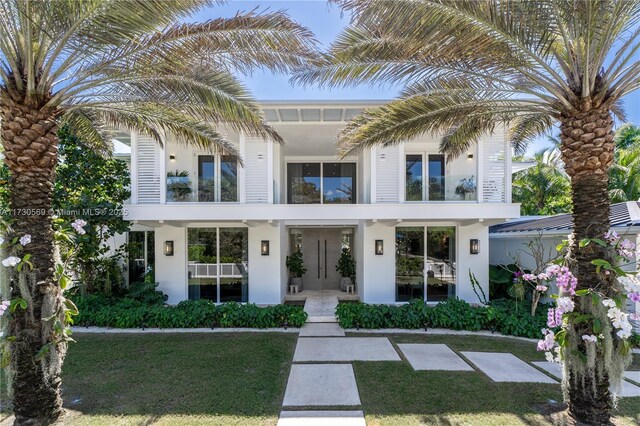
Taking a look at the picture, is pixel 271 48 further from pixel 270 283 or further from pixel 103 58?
pixel 270 283

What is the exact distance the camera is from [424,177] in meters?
10.0

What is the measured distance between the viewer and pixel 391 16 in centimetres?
411

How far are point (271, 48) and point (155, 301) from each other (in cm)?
845

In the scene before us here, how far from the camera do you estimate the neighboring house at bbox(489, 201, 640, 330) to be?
7.43 metres

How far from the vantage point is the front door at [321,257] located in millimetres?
14359

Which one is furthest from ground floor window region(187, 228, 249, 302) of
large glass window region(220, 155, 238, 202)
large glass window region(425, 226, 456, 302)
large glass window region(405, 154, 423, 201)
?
large glass window region(425, 226, 456, 302)

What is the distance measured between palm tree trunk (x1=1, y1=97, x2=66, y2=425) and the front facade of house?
5121mm

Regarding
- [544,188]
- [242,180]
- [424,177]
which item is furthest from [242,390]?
[544,188]

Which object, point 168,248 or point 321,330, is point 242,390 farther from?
point 168,248

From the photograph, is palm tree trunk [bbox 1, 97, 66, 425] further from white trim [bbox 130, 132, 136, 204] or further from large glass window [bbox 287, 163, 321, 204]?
large glass window [bbox 287, 163, 321, 204]

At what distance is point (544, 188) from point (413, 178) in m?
14.8

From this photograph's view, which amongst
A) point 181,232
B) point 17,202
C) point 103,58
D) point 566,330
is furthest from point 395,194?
point 17,202

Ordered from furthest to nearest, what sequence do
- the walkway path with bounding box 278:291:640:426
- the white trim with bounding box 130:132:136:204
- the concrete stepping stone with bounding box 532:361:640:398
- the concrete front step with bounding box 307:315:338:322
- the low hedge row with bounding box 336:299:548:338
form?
the white trim with bounding box 130:132:136:204 < the concrete front step with bounding box 307:315:338:322 < the low hedge row with bounding box 336:299:548:338 < the concrete stepping stone with bounding box 532:361:640:398 < the walkway path with bounding box 278:291:640:426

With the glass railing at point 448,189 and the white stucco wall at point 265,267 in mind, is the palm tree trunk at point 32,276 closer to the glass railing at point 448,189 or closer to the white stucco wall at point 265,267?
the white stucco wall at point 265,267
